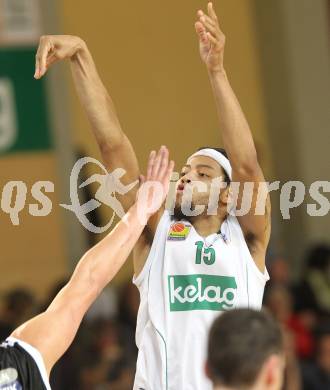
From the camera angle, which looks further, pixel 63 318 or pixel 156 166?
pixel 156 166

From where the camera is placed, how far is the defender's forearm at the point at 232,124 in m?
4.81

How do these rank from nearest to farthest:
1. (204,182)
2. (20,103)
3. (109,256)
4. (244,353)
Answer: (244,353) < (109,256) < (204,182) < (20,103)

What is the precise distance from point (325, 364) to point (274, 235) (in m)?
3.29

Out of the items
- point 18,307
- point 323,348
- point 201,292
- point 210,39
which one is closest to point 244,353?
point 201,292

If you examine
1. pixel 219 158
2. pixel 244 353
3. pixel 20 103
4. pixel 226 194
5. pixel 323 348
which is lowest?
pixel 323 348

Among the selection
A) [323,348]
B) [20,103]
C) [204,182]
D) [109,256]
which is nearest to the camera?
[109,256]

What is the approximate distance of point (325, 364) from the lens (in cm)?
814

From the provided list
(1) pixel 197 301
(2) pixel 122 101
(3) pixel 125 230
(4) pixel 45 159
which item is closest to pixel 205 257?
(1) pixel 197 301

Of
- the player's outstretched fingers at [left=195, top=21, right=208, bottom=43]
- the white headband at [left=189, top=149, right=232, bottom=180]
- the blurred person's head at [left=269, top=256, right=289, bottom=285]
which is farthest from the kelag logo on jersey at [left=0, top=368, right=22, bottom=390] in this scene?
the blurred person's head at [left=269, top=256, right=289, bottom=285]

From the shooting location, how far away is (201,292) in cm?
488

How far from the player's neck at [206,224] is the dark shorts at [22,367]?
1.27m

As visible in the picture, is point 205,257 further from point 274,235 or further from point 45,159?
point 274,235

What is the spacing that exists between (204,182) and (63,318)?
117cm

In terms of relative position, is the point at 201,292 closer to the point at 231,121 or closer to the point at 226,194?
the point at 226,194
